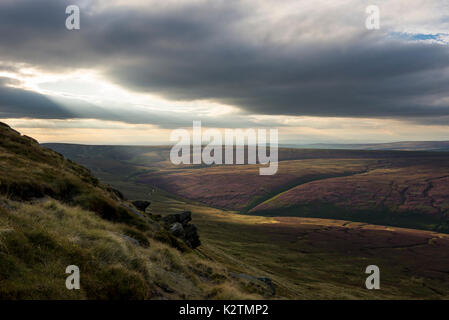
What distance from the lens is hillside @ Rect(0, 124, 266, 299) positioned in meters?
9.29

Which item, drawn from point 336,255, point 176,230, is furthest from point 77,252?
point 336,255

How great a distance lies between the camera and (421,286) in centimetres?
7731

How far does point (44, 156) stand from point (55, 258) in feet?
75.6

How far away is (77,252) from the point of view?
37.0 feet

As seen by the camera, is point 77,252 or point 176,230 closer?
point 77,252

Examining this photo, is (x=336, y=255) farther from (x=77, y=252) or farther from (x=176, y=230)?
(x=77, y=252)

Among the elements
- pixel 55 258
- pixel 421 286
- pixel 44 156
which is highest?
pixel 44 156

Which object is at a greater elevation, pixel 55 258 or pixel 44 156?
pixel 44 156

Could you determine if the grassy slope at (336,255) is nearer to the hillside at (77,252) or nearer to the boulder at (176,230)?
the boulder at (176,230)

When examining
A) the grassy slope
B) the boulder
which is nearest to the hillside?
the boulder
